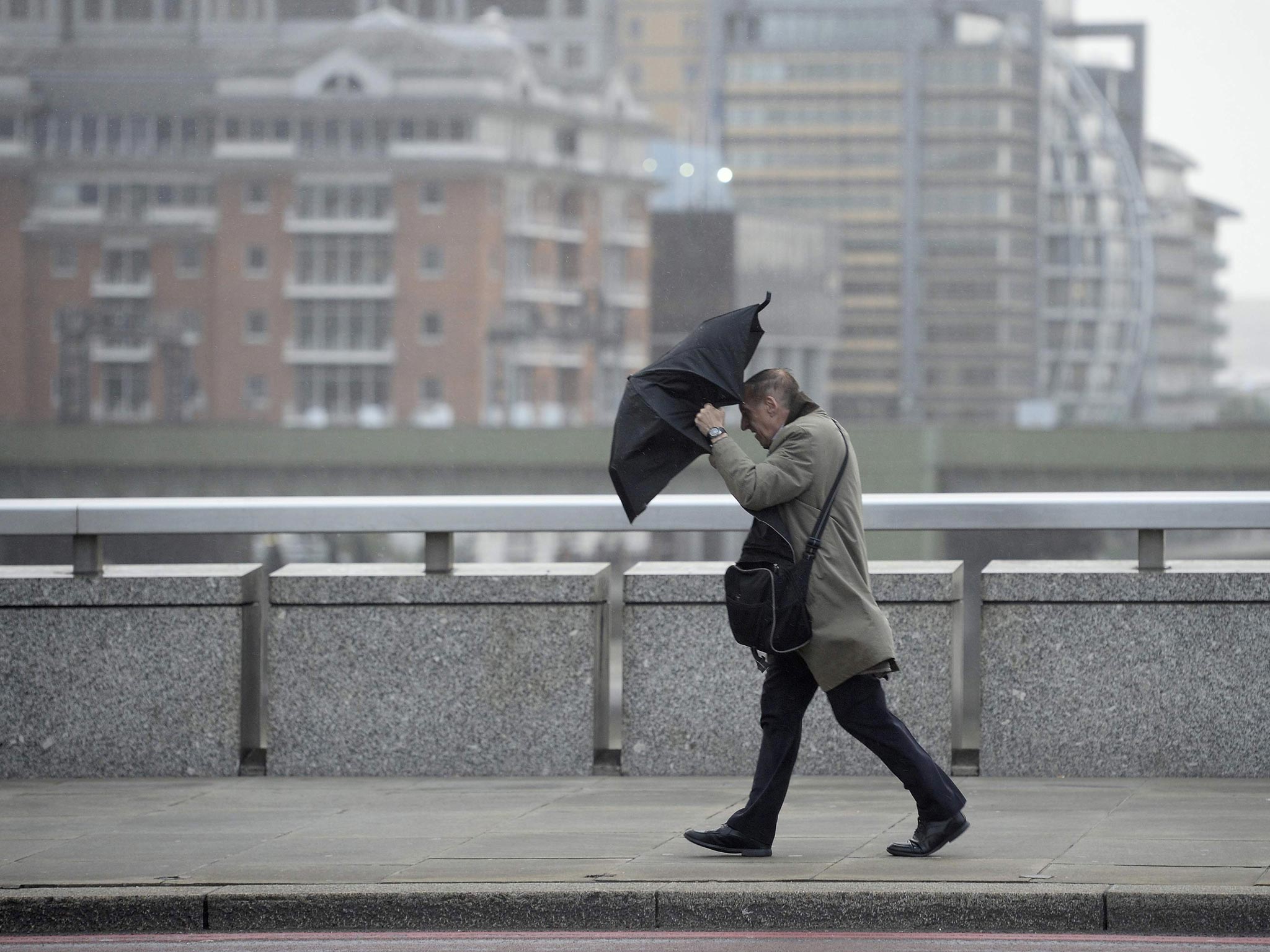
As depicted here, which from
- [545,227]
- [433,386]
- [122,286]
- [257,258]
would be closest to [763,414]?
[433,386]

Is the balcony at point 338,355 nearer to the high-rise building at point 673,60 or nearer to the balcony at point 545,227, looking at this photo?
the balcony at point 545,227

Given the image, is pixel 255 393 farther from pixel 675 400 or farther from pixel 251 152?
pixel 675 400

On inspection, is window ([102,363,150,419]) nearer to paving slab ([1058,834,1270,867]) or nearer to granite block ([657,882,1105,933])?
paving slab ([1058,834,1270,867])

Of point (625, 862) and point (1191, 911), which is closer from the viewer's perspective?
point (1191, 911)

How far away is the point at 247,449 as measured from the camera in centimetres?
8900

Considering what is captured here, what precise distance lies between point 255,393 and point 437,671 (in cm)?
9129

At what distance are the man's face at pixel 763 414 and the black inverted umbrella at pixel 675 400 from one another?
34 millimetres

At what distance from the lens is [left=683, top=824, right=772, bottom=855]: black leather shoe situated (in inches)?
214

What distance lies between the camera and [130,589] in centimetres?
702

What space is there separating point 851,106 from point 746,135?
6585 millimetres

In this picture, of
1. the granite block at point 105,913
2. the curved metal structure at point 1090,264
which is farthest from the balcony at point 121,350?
the granite block at point 105,913

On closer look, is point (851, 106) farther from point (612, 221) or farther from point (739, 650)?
point (739, 650)

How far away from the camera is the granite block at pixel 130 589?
7.01 metres

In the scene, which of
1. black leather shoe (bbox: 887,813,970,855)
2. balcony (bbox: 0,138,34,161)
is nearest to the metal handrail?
black leather shoe (bbox: 887,813,970,855)
